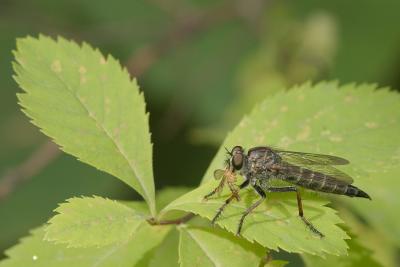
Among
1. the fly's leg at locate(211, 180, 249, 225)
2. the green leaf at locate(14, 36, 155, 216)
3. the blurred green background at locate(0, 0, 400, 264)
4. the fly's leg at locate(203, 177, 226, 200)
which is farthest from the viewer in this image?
the blurred green background at locate(0, 0, 400, 264)

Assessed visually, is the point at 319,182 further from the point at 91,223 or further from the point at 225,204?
the point at 91,223

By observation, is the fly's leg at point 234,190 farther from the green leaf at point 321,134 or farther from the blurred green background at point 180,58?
the blurred green background at point 180,58

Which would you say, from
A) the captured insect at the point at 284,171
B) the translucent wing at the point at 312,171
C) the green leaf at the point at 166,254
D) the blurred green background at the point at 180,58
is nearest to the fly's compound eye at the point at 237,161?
the captured insect at the point at 284,171

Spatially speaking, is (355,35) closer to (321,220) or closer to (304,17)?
(304,17)

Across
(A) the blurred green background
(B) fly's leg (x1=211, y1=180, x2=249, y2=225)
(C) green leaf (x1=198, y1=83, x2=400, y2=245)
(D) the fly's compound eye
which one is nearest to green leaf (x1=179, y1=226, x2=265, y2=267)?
(B) fly's leg (x1=211, y1=180, x2=249, y2=225)

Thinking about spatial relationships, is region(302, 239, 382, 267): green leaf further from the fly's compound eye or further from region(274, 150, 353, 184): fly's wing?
the fly's compound eye

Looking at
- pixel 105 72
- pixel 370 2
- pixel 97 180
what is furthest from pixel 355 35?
pixel 105 72
